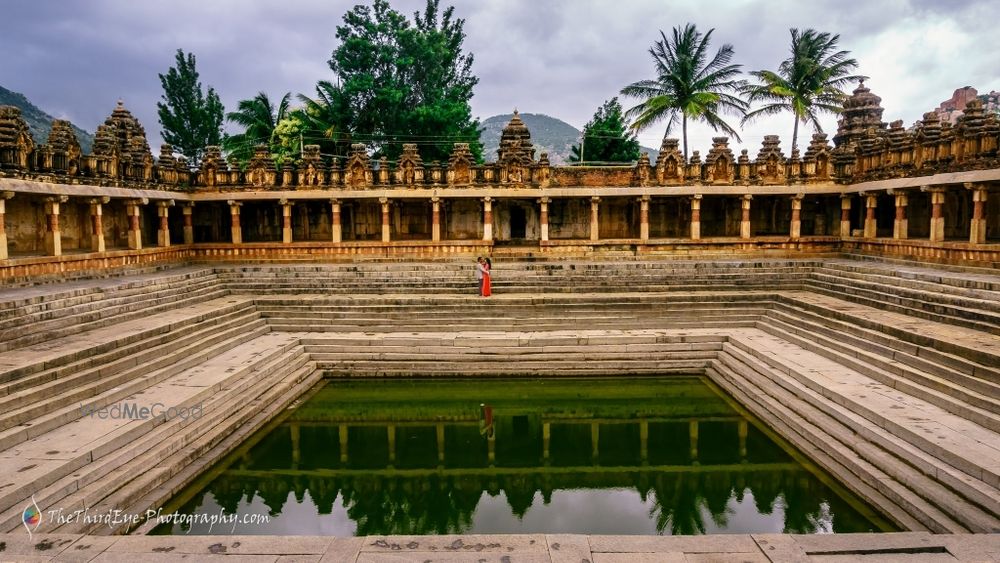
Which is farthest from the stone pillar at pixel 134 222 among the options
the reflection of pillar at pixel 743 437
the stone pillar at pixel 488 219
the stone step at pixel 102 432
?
the reflection of pillar at pixel 743 437

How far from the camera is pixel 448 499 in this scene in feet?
25.2

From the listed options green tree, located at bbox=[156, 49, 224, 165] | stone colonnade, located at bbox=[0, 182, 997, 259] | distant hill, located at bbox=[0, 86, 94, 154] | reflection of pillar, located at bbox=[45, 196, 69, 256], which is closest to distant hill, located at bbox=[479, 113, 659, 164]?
distant hill, located at bbox=[0, 86, 94, 154]

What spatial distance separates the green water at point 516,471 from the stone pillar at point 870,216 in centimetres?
1203

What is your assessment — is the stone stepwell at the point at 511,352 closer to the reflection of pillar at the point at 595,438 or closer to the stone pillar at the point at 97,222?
the stone pillar at the point at 97,222

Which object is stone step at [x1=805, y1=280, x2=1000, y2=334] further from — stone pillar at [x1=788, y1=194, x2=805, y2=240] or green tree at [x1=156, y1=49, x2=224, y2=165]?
green tree at [x1=156, y1=49, x2=224, y2=165]

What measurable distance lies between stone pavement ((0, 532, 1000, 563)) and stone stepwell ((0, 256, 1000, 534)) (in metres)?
0.69

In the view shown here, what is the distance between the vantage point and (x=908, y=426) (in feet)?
25.5

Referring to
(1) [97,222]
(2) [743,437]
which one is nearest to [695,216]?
(2) [743,437]

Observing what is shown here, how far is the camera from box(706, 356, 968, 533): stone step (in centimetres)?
638

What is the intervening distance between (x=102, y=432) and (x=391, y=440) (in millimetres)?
3903

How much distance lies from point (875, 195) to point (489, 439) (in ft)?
54.3

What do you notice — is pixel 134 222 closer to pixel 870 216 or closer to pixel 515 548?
pixel 515 548

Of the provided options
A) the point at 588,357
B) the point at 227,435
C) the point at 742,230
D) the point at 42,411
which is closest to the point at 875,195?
the point at 742,230

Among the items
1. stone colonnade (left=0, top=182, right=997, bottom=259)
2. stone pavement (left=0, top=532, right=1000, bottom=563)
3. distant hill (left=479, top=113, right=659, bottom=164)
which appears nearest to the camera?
stone pavement (left=0, top=532, right=1000, bottom=563)
